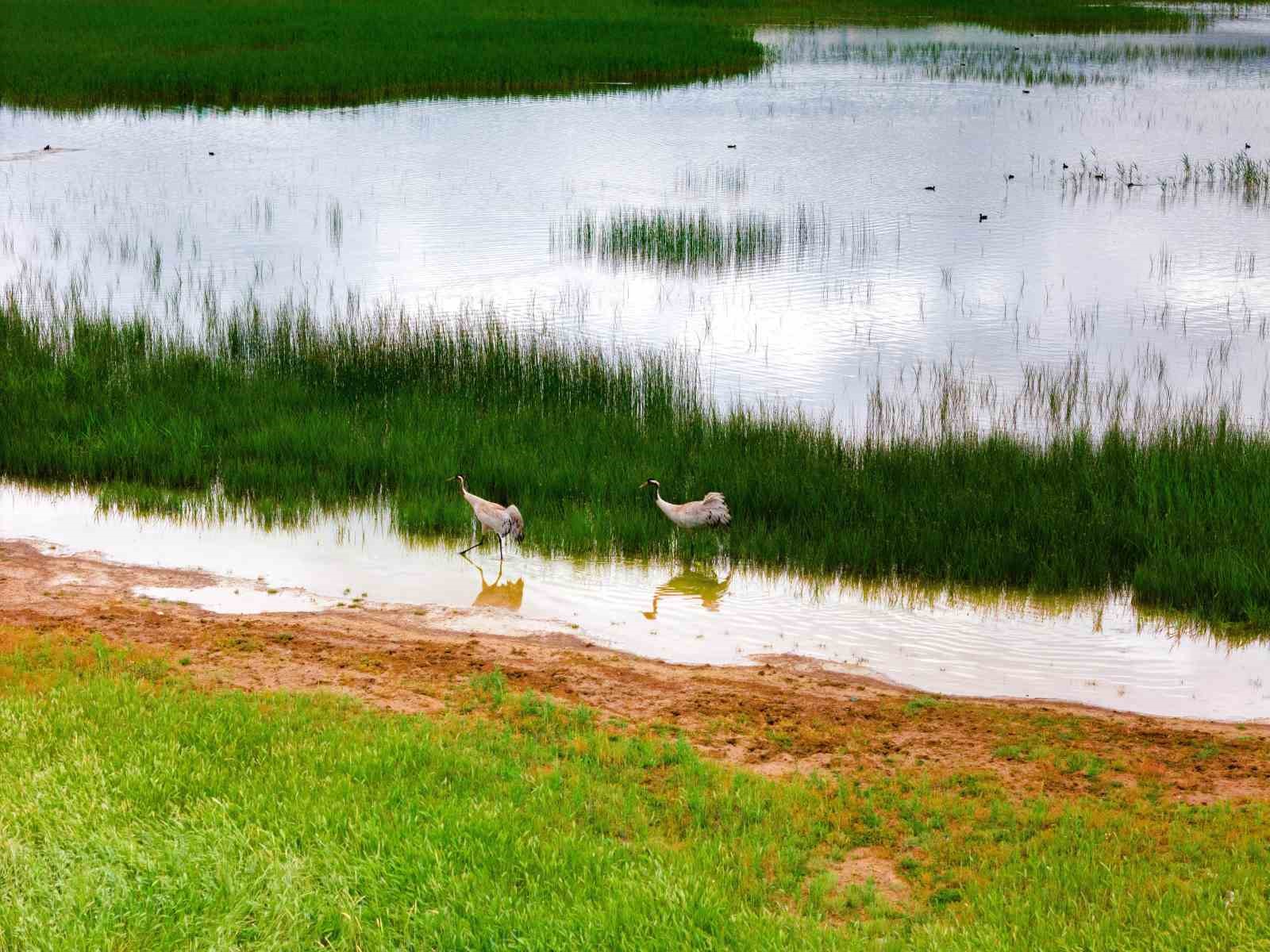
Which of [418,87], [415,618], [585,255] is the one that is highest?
[418,87]

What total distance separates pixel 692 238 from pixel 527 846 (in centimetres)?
1985

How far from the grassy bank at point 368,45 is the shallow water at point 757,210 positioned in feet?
7.40

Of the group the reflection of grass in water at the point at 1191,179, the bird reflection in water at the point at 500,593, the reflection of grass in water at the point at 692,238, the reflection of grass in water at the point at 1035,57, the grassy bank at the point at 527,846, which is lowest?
the bird reflection in water at the point at 500,593

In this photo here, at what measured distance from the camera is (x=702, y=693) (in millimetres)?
8891

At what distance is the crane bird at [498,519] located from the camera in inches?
468

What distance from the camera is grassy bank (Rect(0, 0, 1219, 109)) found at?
43.0 m

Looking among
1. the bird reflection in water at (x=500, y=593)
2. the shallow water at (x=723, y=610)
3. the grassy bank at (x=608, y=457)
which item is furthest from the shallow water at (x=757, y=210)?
the bird reflection in water at (x=500, y=593)

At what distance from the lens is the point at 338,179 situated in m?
31.7

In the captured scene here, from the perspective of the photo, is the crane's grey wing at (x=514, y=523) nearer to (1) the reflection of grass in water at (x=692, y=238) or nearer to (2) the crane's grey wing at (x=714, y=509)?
(2) the crane's grey wing at (x=714, y=509)

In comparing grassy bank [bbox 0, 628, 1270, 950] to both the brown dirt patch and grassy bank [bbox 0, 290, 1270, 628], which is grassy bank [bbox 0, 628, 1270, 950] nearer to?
the brown dirt patch

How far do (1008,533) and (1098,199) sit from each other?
63.1 feet

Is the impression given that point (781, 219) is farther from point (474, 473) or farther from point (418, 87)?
point (418, 87)

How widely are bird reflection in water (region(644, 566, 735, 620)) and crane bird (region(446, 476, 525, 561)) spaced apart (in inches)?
54.6

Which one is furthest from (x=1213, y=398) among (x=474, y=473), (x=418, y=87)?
(x=418, y=87)
